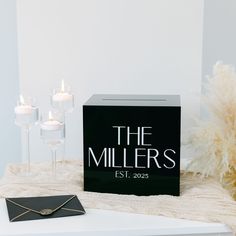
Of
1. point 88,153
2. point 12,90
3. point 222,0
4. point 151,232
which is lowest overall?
point 151,232

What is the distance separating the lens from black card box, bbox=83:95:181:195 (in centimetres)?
111

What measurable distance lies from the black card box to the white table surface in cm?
18

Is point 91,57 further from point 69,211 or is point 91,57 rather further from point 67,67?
point 69,211

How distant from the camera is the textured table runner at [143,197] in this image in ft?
3.29

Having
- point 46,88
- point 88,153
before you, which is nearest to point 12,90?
point 46,88

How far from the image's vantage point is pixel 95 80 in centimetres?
146

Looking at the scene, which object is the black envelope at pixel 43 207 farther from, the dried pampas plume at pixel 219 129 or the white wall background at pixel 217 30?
the white wall background at pixel 217 30

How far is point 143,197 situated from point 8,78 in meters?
0.80

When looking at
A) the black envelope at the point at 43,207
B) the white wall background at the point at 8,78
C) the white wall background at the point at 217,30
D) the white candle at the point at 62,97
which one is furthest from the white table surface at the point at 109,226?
the white wall background at the point at 217,30

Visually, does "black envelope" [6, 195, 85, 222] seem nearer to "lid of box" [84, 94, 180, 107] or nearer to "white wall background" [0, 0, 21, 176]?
"lid of box" [84, 94, 180, 107]

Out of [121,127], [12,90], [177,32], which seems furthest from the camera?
[12,90]

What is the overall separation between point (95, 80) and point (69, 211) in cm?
57

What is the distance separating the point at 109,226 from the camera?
3.09ft

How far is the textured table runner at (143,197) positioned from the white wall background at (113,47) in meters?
0.30
